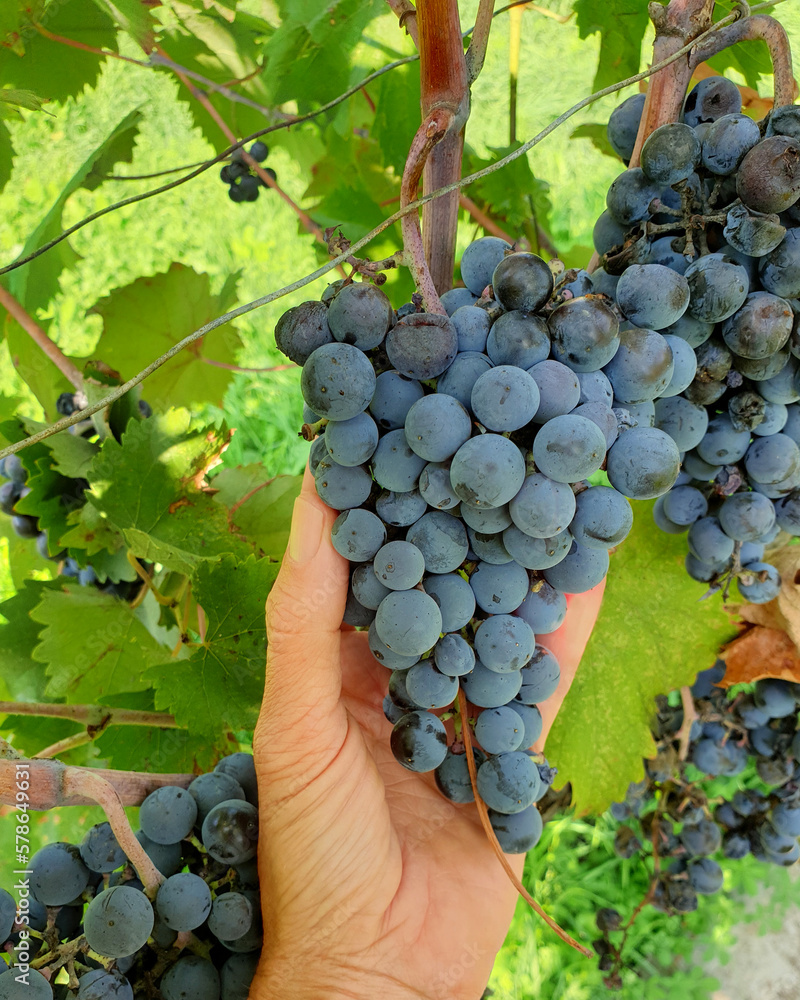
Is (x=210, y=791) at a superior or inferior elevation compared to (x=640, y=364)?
inferior

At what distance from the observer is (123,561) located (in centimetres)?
119

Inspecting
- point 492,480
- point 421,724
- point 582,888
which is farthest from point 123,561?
point 582,888

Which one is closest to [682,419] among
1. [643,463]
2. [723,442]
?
[723,442]

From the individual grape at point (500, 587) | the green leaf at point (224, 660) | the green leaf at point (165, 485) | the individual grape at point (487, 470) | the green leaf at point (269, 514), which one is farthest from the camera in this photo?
the green leaf at point (269, 514)

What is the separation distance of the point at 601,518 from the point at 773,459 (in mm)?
296

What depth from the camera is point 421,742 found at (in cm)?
73

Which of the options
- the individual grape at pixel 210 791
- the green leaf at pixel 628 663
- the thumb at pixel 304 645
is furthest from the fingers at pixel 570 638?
the individual grape at pixel 210 791

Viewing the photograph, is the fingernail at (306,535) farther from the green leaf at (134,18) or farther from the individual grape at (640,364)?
the green leaf at (134,18)

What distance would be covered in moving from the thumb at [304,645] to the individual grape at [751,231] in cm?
46

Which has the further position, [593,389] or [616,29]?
[616,29]

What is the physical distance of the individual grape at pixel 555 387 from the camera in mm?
609

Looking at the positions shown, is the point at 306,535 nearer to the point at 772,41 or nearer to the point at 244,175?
the point at 772,41

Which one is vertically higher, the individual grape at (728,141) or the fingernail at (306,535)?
the individual grape at (728,141)

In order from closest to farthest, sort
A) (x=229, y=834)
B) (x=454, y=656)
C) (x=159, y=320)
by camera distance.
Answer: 1. (x=454, y=656)
2. (x=229, y=834)
3. (x=159, y=320)
